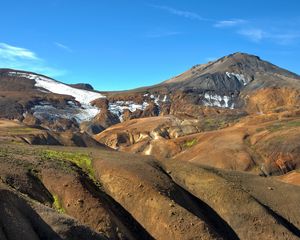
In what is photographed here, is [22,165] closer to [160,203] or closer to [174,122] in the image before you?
[160,203]

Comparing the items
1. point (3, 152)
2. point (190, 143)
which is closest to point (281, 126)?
point (190, 143)

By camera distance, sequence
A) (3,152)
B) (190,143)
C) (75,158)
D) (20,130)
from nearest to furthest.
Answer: (3,152) → (75,158) → (20,130) → (190,143)

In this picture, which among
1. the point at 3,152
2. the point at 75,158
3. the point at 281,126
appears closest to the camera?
Result: the point at 3,152

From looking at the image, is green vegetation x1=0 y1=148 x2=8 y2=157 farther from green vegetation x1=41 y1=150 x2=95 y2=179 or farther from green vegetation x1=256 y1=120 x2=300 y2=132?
green vegetation x1=256 y1=120 x2=300 y2=132

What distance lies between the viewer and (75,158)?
1992 inches

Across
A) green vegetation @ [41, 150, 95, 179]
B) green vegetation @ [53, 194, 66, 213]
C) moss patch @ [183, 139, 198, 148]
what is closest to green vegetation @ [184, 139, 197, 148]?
moss patch @ [183, 139, 198, 148]

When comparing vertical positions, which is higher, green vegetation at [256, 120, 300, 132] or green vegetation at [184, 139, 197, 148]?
green vegetation at [256, 120, 300, 132]

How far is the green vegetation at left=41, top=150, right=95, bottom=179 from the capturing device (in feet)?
158

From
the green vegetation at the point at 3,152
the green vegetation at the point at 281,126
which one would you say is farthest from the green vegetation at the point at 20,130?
the green vegetation at the point at 3,152

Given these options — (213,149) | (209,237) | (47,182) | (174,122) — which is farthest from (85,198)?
(174,122)

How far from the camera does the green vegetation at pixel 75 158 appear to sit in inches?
1900

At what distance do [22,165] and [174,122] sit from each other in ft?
434

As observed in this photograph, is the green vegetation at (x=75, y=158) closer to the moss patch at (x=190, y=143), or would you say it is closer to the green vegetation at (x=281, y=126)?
the green vegetation at (x=281, y=126)

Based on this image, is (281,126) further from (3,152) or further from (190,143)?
(3,152)
